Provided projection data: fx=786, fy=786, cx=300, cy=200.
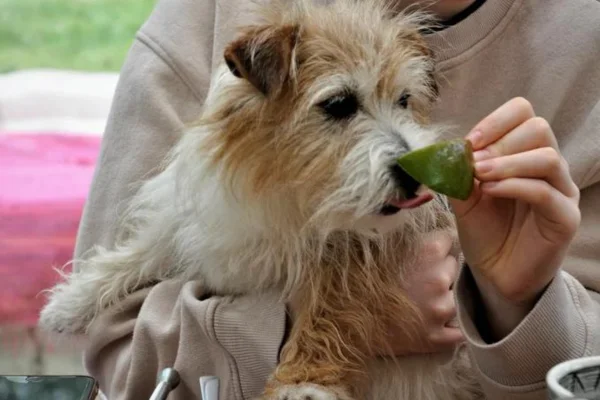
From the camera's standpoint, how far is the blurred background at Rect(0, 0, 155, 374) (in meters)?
2.58

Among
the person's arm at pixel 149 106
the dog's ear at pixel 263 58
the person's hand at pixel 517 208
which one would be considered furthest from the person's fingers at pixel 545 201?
the person's arm at pixel 149 106

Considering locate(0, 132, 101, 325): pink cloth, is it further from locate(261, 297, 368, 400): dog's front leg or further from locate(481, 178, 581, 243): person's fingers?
locate(481, 178, 581, 243): person's fingers

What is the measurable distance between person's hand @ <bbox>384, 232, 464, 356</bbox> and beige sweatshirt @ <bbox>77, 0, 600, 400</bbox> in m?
0.13

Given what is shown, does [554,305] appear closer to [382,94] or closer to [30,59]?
[382,94]

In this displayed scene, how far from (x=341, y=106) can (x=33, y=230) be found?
1.68 meters

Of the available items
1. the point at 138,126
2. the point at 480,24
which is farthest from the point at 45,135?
the point at 480,24

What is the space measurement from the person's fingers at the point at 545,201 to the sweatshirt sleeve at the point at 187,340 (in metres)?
0.43

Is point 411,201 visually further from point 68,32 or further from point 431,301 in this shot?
point 68,32

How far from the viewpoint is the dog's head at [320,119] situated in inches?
45.2

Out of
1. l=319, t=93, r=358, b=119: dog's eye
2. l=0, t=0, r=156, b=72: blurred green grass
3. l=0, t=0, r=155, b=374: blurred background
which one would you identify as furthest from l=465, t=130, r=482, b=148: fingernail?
l=0, t=0, r=156, b=72: blurred green grass

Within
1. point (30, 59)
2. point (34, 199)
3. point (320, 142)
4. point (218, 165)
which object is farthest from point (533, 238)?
point (30, 59)

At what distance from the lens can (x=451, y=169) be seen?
3.06 ft

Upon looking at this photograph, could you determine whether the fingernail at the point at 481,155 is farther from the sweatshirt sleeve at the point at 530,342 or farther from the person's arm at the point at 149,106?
the person's arm at the point at 149,106

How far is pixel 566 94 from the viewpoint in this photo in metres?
1.33
